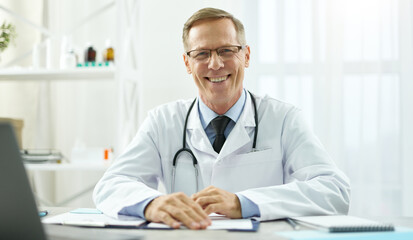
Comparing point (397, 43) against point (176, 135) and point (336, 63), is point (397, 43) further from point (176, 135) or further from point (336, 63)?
point (176, 135)

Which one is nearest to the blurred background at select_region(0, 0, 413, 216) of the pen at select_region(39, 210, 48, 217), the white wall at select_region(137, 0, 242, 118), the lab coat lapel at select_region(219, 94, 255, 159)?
the white wall at select_region(137, 0, 242, 118)

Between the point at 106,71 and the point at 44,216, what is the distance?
1.33 m

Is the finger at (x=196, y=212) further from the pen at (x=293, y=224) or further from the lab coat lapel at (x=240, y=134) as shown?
the lab coat lapel at (x=240, y=134)

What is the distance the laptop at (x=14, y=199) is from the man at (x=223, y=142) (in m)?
0.56

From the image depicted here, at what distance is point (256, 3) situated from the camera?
2877 millimetres

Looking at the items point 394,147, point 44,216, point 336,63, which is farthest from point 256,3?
point 44,216

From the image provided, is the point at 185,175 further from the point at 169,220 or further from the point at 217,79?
the point at 169,220

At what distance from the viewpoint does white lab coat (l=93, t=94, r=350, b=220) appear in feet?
4.71

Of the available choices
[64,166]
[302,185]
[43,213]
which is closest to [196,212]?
[302,185]

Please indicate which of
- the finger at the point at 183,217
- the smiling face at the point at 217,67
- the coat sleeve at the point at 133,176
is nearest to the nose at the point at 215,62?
the smiling face at the point at 217,67

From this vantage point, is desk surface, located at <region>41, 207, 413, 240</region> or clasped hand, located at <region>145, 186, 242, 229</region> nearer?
desk surface, located at <region>41, 207, 413, 240</region>

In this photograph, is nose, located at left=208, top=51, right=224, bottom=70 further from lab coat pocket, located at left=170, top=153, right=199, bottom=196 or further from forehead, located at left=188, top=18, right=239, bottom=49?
lab coat pocket, located at left=170, top=153, right=199, bottom=196

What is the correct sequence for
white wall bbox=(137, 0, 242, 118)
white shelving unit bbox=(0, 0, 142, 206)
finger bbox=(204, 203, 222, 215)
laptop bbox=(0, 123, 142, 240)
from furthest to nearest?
white wall bbox=(137, 0, 242, 118)
white shelving unit bbox=(0, 0, 142, 206)
finger bbox=(204, 203, 222, 215)
laptop bbox=(0, 123, 142, 240)

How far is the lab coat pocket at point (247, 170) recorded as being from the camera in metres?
1.60
